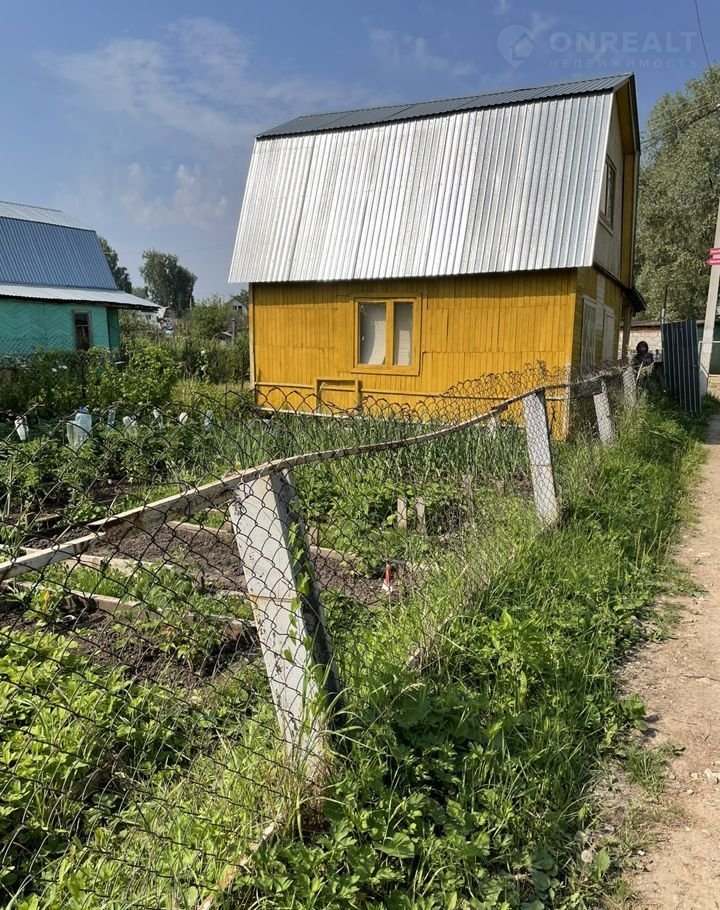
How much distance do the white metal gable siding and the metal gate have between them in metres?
5.94

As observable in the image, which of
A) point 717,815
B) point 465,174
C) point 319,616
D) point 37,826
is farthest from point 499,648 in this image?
point 465,174

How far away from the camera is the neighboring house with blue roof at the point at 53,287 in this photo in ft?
70.8

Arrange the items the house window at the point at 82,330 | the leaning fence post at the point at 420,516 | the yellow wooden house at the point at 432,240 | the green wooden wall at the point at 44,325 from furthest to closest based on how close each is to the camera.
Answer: the house window at the point at 82,330 < the green wooden wall at the point at 44,325 < the yellow wooden house at the point at 432,240 < the leaning fence post at the point at 420,516

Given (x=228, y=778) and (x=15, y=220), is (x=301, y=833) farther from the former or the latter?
(x=15, y=220)

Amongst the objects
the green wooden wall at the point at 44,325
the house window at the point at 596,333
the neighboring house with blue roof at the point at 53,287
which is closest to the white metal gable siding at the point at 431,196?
the house window at the point at 596,333

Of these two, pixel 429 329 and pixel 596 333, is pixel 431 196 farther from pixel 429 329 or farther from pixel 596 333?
pixel 596 333

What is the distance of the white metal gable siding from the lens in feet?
33.5

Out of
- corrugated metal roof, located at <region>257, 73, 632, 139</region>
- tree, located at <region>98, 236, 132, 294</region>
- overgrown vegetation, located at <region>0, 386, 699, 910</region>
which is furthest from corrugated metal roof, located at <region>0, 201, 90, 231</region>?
tree, located at <region>98, 236, 132, 294</region>

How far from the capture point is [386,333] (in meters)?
11.9

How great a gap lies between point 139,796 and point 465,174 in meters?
11.4

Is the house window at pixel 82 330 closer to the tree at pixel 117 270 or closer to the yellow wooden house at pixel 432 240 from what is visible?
the yellow wooden house at pixel 432 240

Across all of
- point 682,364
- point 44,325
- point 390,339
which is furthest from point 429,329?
point 44,325

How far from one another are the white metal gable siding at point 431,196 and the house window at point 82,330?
43.4 ft

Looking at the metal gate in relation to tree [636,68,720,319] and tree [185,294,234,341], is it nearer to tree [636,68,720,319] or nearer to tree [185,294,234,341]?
tree [636,68,720,319]
